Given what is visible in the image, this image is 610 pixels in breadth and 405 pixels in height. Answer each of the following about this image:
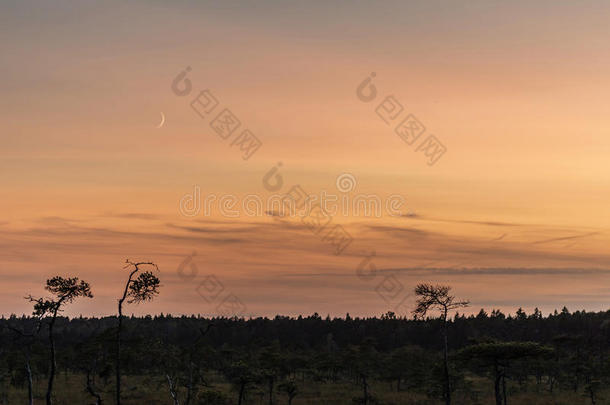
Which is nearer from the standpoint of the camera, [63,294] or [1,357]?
[63,294]

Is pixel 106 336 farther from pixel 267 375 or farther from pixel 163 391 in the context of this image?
pixel 267 375

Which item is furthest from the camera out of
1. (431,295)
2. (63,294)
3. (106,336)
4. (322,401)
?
(106,336)

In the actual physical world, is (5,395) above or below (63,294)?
below

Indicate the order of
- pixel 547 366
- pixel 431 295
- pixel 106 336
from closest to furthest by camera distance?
1. pixel 431 295
2. pixel 106 336
3. pixel 547 366

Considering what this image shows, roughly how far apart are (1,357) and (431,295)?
8594 cm

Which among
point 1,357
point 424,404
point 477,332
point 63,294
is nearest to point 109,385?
point 1,357

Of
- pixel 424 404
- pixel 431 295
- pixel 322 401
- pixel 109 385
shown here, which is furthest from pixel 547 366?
pixel 109 385

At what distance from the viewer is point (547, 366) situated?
112 m

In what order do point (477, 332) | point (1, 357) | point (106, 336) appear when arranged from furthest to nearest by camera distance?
point (477, 332) → point (1, 357) → point (106, 336)

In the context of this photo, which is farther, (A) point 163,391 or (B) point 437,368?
(A) point 163,391

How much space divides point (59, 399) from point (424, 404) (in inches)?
1865

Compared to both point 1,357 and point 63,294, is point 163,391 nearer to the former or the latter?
point 1,357

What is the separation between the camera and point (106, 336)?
97.8m

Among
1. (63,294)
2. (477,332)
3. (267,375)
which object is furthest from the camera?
(477,332)
